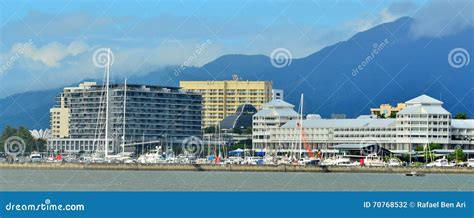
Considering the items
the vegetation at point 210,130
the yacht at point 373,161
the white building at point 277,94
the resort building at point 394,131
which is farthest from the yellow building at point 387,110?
the yacht at point 373,161

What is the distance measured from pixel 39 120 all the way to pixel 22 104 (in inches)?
740

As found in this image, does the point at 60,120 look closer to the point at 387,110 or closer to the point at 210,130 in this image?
the point at 210,130

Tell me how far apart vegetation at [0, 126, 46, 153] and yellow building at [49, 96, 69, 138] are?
10.9 feet

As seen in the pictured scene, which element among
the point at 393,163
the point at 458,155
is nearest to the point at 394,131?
the point at 458,155

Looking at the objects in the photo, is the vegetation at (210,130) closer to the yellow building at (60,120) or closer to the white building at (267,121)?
the white building at (267,121)

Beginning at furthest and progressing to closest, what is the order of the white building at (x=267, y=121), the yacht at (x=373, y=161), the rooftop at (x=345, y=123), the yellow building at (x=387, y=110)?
the yellow building at (x=387, y=110) < the white building at (x=267, y=121) < the rooftop at (x=345, y=123) < the yacht at (x=373, y=161)

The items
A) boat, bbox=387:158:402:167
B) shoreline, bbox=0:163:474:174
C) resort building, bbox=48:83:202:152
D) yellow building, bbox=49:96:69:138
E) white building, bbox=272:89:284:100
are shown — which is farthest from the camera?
white building, bbox=272:89:284:100

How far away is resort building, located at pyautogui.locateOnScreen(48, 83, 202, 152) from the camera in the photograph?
65750mm

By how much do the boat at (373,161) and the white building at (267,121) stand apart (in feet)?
41.6

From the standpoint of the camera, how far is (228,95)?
95.7 meters

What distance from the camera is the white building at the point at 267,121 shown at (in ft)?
245

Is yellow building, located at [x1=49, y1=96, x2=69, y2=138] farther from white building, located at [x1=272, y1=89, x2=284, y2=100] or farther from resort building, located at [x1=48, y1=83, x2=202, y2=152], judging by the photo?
white building, located at [x1=272, y1=89, x2=284, y2=100]

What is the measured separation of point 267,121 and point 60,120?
14.0m

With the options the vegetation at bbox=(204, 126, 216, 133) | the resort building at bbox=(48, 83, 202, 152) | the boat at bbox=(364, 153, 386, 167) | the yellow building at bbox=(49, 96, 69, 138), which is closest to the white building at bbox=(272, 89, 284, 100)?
the vegetation at bbox=(204, 126, 216, 133)
